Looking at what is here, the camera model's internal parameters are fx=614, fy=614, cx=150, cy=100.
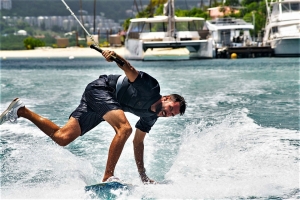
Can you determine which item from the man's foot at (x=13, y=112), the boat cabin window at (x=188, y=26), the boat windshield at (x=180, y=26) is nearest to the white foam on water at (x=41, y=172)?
the man's foot at (x=13, y=112)

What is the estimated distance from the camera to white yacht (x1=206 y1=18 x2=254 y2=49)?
51.8 meters

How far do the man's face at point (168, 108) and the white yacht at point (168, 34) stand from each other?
36.0 metres

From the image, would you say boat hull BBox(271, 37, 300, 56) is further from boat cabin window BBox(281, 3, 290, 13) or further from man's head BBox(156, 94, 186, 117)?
man's head BBox(156, 94, 186, 117)

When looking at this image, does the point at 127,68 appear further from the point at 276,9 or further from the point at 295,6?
the point at 276,9

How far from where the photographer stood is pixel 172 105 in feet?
18.2

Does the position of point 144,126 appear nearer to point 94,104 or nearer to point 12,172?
point 94,104

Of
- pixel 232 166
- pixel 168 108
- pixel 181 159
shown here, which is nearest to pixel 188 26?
pixel 181 159

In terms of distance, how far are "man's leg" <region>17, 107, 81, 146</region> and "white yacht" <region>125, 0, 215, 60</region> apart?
3578 cm

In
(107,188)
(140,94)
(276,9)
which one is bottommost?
(107,188)

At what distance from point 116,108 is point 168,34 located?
127ft

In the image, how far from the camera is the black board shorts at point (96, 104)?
577cm

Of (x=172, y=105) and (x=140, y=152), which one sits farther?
(x=140, y=152)

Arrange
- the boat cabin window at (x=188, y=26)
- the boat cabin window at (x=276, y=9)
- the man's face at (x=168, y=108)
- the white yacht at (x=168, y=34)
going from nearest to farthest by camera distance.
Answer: the man's face at (x=168, y=108), the white yacht at (x=168, y=34), the boat cabin window at (x=188, y=26), the boat cabin window at (x=276, y=9)

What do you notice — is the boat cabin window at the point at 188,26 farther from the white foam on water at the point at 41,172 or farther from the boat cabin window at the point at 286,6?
the white foam on water at the point at 41,172
